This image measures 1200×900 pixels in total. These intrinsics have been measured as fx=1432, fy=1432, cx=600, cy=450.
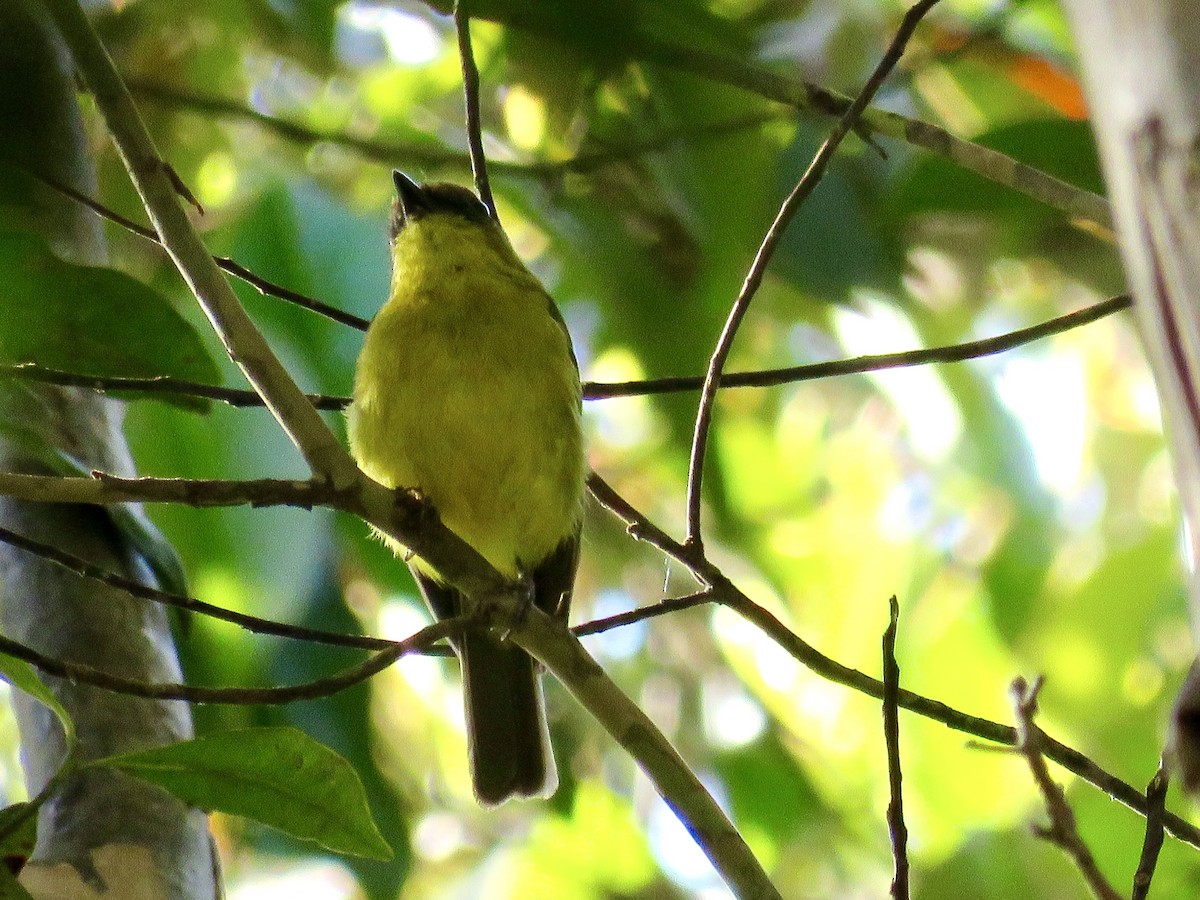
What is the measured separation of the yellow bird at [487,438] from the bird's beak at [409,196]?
30 centimetres

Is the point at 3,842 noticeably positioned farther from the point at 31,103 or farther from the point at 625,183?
the point at 625,183

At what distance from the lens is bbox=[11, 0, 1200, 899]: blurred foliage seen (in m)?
2.79

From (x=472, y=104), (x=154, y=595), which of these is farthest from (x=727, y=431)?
(x=154, y=595)

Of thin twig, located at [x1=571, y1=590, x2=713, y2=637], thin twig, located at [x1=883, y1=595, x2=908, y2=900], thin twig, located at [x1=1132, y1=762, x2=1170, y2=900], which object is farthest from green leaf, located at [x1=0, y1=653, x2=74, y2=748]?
thin twig, located at [x1=1132, y1=762, x2=1170, y2=900]

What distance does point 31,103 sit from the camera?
260cm

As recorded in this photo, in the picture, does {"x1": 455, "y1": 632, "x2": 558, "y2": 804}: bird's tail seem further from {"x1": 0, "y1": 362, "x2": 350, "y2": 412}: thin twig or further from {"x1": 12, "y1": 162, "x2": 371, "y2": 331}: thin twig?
{"x1": 0, "y1": 362, "x2": 350, "y2": 412}: thin twig

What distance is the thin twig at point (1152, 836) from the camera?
6.36ft

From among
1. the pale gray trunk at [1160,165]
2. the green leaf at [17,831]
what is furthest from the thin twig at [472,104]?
the pale gray trunk at [1160,165]

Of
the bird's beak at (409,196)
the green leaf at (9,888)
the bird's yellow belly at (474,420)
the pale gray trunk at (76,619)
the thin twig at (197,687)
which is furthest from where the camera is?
the bird's beak at (409,196)

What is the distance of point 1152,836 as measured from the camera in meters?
1.99

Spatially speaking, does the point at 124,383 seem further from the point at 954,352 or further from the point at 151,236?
the point at 954,352

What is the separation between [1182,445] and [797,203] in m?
1.68

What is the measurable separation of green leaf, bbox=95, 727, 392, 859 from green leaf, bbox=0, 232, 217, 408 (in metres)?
0.69

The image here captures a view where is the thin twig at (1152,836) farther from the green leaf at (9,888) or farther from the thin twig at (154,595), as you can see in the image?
the green leaf at (9,888)
